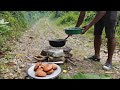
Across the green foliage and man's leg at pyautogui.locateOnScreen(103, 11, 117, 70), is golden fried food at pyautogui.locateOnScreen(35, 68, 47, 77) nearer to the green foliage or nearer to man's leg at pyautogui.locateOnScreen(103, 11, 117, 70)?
man's leg at pyautogui.locateOnScreen(103, 11, 117, 70)

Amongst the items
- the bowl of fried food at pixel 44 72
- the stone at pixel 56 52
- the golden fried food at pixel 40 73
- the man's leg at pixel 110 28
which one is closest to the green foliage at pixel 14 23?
the stone at pixel 56 52

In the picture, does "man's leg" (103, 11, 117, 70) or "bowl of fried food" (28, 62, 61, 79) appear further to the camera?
"man's leg" (103, 11, 117, 70)

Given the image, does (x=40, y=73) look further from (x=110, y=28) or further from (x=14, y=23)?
(x=14, y=23)

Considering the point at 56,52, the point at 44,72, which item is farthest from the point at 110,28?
the point at 44,72

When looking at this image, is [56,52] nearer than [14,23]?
Yes

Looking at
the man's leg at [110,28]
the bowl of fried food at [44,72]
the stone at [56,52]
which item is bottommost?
the bowl of fried food at [44,72]

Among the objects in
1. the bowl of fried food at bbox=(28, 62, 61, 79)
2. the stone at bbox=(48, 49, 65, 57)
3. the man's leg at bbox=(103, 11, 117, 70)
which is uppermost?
the man's leg at bbox=(103, 11, 117, 70)

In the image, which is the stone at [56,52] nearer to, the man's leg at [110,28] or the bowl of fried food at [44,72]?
the bowl of fried food at [44,72]

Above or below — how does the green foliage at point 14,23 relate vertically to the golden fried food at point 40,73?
above

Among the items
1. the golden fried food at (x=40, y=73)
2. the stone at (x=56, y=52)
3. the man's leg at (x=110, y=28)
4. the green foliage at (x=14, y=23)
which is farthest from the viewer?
the green foliage at (x=14, y=23)

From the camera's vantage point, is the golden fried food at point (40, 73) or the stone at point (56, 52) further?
the stone at point (56, 52)

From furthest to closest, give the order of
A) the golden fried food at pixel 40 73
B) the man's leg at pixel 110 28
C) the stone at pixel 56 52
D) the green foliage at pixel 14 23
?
the green foliage at pixel 14 23 < the stone at pixel 56 52 < the man's leg at pixel 110 28 < the golden fried food at pixel 40 73

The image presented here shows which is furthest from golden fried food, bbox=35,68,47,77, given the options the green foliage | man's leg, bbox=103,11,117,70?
the green foliage

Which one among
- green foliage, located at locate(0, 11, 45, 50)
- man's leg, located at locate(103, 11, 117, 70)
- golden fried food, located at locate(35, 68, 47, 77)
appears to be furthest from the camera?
green foliage, located at locate(0, 11, 45, 50)
